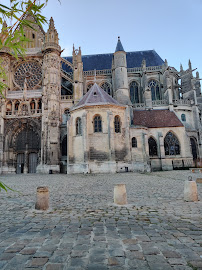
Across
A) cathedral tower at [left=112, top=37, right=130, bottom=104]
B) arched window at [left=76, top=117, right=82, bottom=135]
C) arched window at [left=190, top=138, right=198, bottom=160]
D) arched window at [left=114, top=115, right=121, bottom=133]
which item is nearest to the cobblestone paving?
arched window at [left=76, top=117, right=82, bottom=135]

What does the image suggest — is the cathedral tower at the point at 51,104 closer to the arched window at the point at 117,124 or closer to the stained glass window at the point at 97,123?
the stained glass window at the point at 97,123

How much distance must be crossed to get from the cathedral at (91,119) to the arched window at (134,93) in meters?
0.16

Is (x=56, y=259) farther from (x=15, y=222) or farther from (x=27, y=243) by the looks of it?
(x=15, y=222)

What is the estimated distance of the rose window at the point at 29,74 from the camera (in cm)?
2556

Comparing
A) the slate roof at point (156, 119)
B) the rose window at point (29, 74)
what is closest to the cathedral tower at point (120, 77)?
the slate roof at point (156, 119)

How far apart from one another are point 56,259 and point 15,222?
1.86 metres

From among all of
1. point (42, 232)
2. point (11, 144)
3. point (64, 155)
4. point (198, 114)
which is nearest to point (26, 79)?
point (11, 144)

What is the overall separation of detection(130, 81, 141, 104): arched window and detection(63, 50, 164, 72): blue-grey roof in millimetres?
4555

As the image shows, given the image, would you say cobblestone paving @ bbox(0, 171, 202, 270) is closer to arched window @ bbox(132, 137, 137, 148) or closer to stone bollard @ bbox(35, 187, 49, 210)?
stone bollard @ bbox(35, 187, 49, 210)

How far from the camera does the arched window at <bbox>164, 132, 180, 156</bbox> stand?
880 inches

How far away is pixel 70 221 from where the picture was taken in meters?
3.46

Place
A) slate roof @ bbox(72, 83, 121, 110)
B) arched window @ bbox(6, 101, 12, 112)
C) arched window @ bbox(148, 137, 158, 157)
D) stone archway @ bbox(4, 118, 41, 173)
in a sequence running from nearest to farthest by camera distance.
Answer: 1. slate roof @ bbox(72, 83, 121, 110)
2. arched window @ bbox(148, 137, 158, 157)
3. stone archway @ bbox(4, 118, 41, 173)
4. arched window @ bbox(6, 101, 12, 112)

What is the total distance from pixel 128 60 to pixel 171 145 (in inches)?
716

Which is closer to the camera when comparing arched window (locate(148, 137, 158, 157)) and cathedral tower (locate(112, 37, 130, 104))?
arched window (locate(148, 137, 158, 157))
